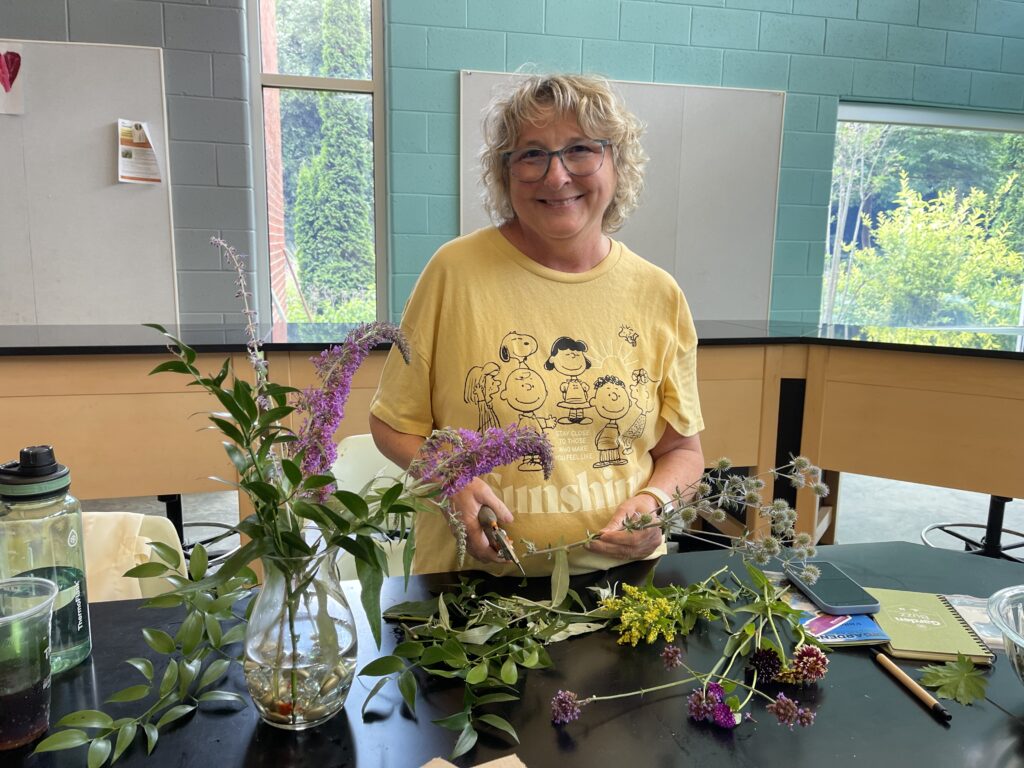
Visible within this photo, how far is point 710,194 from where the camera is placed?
3.79 metres

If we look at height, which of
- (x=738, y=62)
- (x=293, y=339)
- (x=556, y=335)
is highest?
(x=738, y=62)

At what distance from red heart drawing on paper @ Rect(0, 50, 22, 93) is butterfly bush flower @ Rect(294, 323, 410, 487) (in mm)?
3263

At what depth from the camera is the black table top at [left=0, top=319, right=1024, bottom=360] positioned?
1.96 meters

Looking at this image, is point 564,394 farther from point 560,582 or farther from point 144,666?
point 144,666

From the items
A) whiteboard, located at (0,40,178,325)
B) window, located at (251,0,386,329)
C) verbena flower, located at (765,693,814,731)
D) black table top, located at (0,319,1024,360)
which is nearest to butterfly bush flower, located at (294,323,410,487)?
verbena flower, located at (765,693,814,731)

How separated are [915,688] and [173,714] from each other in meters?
0.78

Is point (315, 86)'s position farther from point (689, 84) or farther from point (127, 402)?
point (127, 402)

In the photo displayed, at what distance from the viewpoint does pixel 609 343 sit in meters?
1.27

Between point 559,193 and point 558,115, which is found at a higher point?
point 558,115

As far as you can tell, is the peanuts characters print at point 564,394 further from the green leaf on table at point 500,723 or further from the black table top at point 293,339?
the black table top at point 293,339

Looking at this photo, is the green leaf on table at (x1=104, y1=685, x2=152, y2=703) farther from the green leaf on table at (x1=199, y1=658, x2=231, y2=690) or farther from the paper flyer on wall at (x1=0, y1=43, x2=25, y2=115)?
the paper flyer on wall at (x1=0, y1=43, x2=25, y2=115)

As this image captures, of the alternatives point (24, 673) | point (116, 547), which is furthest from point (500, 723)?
point (116, 547)

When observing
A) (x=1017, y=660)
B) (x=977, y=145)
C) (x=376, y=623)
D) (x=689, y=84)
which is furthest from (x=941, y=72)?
(x=376, y=623)

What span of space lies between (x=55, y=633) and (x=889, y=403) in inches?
83.2
